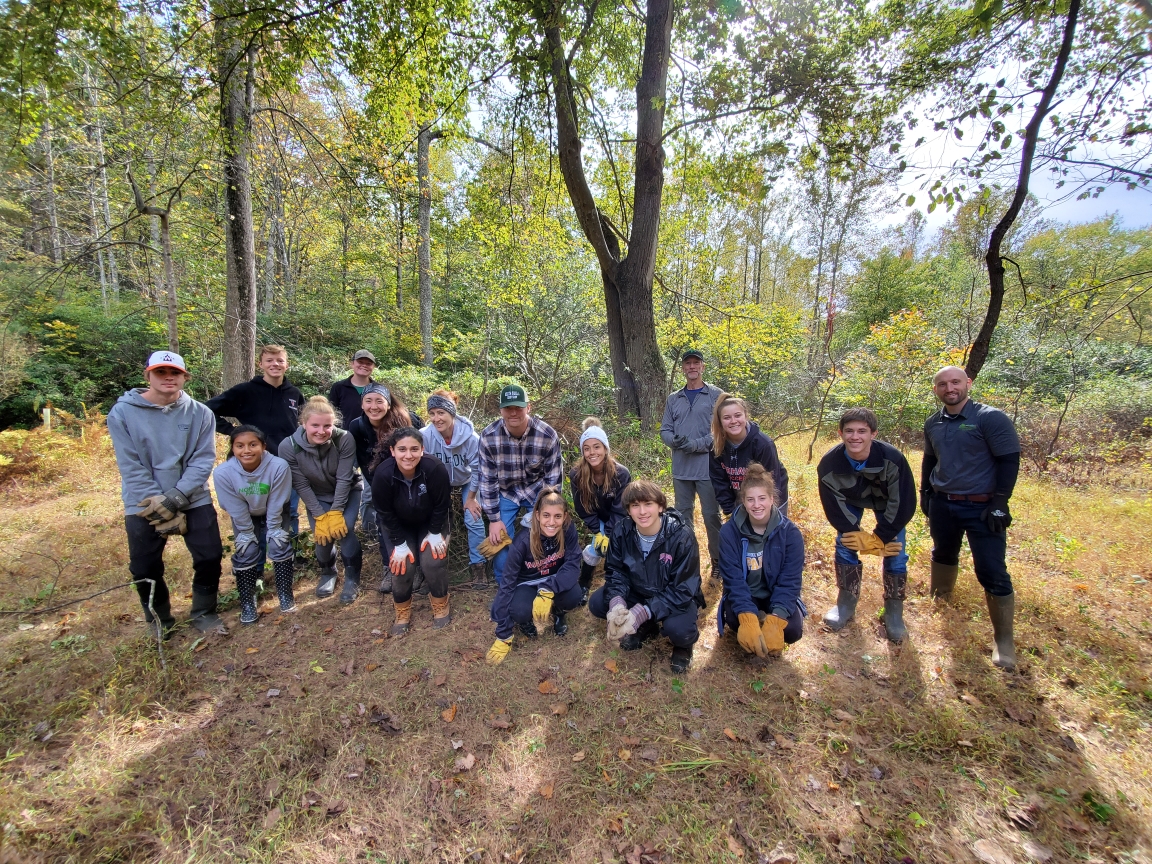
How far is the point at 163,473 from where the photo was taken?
3.12 meters

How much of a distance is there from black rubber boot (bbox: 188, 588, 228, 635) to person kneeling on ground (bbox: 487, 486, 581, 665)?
2.21m

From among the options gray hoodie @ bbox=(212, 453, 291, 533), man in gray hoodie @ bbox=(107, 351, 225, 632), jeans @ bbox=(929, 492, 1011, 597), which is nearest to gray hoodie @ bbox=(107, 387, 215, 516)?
man in gray hoodie @ bbox=(107, 351, 225, 632)

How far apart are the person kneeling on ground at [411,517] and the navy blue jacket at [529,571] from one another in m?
0.62

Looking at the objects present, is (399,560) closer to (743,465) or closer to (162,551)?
(162,551)

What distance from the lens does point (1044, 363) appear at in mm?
10664

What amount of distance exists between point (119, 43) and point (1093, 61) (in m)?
8.51

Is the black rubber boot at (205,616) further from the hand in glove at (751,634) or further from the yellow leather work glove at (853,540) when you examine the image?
the yellow leather work glove at (853,540)

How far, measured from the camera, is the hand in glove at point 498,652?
10.3 feet

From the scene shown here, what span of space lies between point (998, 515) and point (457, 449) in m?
4.30

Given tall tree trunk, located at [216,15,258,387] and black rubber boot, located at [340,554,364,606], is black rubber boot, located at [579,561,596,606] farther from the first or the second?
tall tree trunk, located at [216,15,258,387]

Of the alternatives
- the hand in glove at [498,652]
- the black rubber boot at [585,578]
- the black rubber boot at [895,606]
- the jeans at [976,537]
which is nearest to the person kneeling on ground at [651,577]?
the black rubber boot at [585,578]

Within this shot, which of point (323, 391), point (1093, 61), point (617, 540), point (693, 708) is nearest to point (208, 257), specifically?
point (323, 391)

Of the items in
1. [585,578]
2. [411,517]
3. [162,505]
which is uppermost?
[162,505]

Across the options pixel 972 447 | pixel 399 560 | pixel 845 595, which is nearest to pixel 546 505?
pixel 399 560
